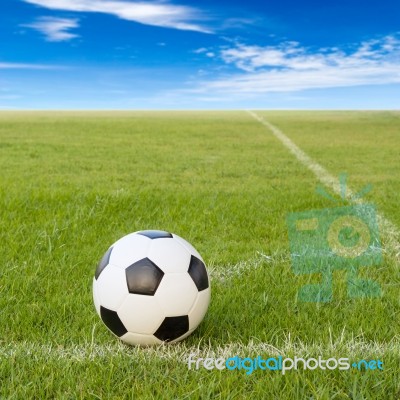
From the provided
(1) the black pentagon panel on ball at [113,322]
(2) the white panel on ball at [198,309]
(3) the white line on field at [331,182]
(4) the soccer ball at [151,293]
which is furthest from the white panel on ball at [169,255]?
(3) the white line on field at [331,182]

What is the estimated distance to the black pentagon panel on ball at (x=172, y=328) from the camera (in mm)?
2891

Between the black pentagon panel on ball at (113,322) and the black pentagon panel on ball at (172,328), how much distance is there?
0.20 meters

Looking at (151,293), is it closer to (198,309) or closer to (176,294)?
(176,294)

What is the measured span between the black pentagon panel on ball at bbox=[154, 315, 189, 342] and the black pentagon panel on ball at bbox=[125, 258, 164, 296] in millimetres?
189

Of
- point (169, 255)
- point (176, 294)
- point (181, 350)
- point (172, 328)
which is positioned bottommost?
point (181, 350)

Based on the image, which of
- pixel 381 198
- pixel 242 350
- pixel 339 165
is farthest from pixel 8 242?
pixel 339 165

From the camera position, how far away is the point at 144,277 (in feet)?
9.57

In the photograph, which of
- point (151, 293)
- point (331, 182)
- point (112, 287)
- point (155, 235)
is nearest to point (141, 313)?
point (151, 293)

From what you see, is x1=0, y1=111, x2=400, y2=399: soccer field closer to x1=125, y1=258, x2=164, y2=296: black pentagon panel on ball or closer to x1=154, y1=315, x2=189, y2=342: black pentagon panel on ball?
x1=154, y1=315, x2=189, y2=342: black pentagon panel on ball

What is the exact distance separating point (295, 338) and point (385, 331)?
586 millimetres

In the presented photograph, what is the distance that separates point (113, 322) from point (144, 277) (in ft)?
1.06

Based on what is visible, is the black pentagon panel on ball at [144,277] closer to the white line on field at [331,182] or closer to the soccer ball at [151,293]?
the soccer ball at [151,293]

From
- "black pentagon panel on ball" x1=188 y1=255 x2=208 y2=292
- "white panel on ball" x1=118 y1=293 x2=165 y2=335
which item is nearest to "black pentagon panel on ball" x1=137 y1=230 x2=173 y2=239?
"black pentagon panel on ball" x1=188 y1=255 x2=208 y2=292

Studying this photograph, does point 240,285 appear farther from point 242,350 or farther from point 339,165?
point 339,165
